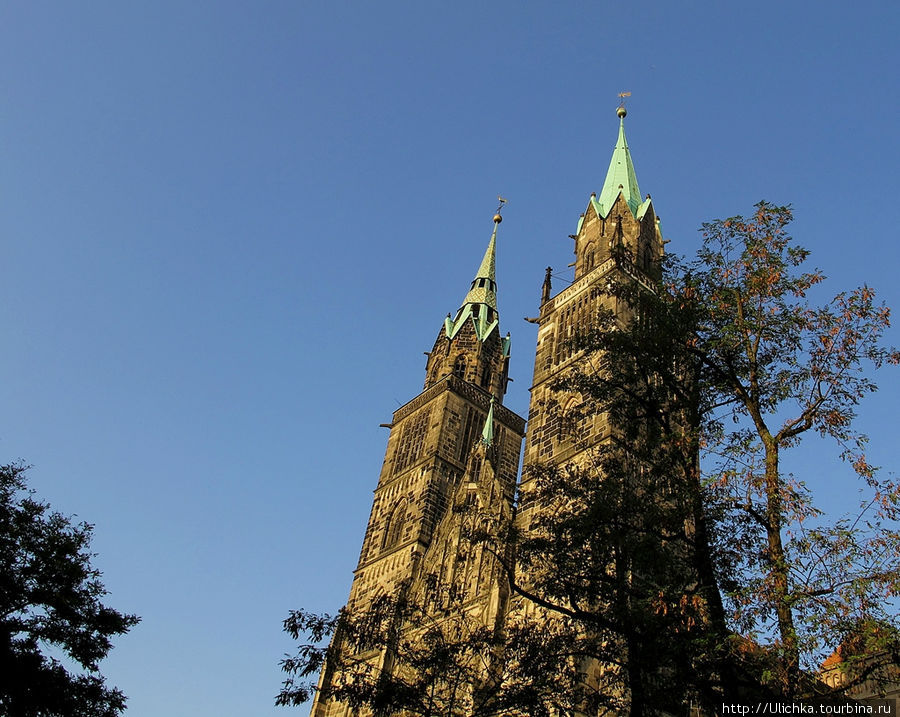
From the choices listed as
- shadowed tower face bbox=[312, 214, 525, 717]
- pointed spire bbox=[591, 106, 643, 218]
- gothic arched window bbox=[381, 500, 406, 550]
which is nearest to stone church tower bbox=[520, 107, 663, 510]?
pointed spire bbox=[591, 106, 643, 218]

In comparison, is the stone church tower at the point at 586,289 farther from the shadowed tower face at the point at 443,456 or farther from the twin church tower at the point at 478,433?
the shadowed tower face at the point at 443,456

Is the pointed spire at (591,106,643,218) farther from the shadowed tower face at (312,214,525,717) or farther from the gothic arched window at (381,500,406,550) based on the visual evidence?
the gothic arched window at (381,500,406,550)

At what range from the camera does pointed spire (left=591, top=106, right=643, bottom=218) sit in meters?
36.9

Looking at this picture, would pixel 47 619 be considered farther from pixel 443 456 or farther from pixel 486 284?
pixel 486 284

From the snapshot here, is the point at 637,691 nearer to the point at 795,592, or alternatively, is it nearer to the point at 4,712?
the point at 795,592

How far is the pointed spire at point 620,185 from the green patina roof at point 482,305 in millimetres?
11018

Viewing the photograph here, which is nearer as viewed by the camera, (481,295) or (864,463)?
(864,463)

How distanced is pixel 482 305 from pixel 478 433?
9868mm

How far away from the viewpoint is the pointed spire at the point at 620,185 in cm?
3688

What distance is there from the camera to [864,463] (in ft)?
40.3

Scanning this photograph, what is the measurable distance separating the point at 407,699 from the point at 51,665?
30.2 feet

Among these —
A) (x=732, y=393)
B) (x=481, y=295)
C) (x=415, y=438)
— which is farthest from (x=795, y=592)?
(x=481, y=295)

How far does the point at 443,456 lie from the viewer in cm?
3800

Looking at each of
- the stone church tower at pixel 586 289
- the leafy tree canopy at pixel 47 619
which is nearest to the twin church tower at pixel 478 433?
the stone church tower at pixel 586 289
